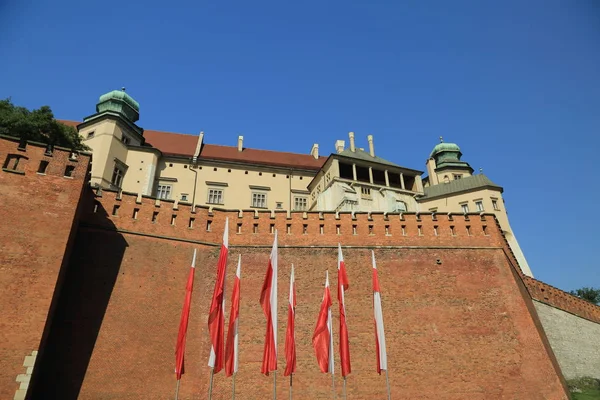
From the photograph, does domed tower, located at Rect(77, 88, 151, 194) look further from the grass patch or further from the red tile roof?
the grass patch

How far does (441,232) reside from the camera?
70.6ft

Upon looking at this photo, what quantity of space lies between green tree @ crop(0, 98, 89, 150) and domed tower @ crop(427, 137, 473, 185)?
119 ft

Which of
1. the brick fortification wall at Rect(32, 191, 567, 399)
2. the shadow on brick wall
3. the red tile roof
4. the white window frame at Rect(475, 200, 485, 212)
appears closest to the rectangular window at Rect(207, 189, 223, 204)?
the red tile roof

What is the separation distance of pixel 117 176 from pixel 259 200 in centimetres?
1255

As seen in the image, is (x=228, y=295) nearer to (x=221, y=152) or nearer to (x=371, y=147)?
(x=221, y=152)

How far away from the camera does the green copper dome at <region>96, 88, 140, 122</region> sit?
34812 millimetres

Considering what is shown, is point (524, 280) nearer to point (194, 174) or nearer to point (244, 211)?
point (244, 211)

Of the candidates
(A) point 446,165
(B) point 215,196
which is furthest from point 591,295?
(B) point 215,196

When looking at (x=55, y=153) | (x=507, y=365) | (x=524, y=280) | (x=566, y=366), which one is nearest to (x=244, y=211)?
(x=55, y=153)

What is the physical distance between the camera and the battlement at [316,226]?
66.3ft

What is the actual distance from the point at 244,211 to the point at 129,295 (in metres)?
6.96

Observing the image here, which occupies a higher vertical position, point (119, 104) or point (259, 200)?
point (119, 104)

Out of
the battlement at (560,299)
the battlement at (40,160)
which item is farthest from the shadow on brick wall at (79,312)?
the battlement at (560,299)

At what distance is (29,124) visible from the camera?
78.6ft
